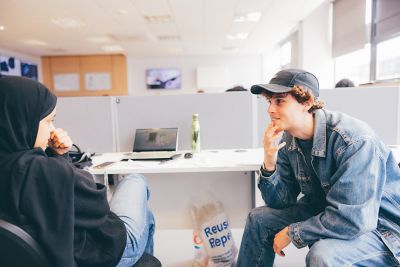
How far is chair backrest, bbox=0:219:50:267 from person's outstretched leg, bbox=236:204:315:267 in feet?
2.71

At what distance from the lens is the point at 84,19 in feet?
16.5

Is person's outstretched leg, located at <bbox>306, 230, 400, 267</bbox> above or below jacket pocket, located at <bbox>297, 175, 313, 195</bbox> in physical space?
below

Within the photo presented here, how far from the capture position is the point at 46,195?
72 cm

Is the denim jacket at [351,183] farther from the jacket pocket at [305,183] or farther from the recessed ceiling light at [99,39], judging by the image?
the recessed ceiling light at [99,39]

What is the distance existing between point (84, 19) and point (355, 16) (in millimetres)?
4516

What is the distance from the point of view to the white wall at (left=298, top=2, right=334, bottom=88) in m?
5.90

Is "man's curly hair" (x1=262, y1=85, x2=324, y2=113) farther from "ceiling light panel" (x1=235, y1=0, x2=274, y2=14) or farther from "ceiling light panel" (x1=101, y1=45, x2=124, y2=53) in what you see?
"ceiling light panel" (x1=101, y1=45, x2=124, y2=53)

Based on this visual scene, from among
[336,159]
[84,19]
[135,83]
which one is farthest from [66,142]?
[135,83]

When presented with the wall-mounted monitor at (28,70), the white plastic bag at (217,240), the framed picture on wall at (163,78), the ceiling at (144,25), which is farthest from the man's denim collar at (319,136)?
the wall-mounted monitor at (28,70)

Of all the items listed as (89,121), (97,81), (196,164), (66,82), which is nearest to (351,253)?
(196,164)

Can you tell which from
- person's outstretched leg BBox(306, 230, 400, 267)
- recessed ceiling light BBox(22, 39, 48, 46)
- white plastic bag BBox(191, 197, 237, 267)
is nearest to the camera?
person's outstretched leg BBox(306, 230, 400, 267)

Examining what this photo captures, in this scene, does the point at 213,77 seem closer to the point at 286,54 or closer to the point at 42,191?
the point at 286,54

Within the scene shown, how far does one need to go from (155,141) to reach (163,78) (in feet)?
25.0

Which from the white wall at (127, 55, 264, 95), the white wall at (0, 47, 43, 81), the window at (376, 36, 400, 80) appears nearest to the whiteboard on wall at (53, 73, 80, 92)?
the white wall at (0, 47, 43, 81)
